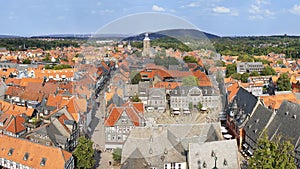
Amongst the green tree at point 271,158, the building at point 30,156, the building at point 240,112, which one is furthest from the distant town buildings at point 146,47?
the building at point 240,112

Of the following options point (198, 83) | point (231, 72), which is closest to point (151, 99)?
point (198, 83)

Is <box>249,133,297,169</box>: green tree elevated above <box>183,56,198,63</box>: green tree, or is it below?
below

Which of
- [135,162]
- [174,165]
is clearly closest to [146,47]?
[135,162]

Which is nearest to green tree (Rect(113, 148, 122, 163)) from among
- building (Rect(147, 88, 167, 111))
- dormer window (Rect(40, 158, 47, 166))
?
dormer window (Rect(40, 158, 47, 166))

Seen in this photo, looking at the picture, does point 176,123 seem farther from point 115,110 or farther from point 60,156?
point 60,156

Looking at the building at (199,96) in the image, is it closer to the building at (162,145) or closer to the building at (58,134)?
the building at (162,145)

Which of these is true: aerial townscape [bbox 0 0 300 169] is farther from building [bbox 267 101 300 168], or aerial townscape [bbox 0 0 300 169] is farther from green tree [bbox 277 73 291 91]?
green tree [bbox 277 73 291 91]
